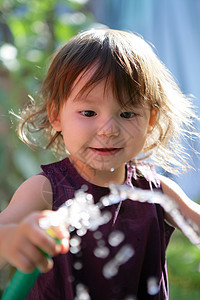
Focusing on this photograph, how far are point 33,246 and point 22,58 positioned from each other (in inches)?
56.4

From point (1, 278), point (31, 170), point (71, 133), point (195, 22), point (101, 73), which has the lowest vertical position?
point (1, 278)

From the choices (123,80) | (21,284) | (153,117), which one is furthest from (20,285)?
(153,117)

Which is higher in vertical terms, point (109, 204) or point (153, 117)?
point (153, 117)

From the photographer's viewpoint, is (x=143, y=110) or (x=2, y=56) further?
(x=2, y=56)

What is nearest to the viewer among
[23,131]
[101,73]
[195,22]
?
[101,73]

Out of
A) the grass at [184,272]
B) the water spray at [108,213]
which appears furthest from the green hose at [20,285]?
the grass at [184,272]

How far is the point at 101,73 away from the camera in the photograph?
105 cm

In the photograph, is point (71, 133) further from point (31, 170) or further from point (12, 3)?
point (12, 3)

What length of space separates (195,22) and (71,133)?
198cm

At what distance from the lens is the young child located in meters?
1.04

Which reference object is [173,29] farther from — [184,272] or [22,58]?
[184,272]

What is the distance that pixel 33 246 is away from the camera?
66 cm

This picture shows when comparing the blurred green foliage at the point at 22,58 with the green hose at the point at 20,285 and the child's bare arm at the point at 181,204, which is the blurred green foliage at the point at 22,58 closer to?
the child's bare arm at the point at 181,204

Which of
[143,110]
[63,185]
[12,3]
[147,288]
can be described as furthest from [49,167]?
[12,3]
